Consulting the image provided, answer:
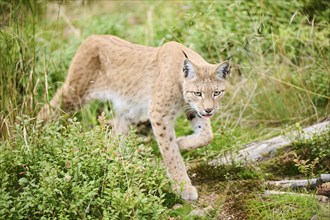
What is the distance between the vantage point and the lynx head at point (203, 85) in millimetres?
5098

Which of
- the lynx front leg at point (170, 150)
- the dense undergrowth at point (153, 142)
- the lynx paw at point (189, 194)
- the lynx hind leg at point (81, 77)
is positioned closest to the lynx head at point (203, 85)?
the lynx front leg at point (170, 150)

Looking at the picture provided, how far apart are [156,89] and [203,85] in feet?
1.86

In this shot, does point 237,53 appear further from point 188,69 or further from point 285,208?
point 285,208

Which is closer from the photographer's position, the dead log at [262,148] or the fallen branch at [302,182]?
the fallen branch at [302,182]

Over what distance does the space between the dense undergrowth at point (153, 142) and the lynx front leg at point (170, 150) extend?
0.15 m

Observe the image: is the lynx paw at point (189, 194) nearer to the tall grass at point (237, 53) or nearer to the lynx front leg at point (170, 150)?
the lynx front leg at point (170, 150)

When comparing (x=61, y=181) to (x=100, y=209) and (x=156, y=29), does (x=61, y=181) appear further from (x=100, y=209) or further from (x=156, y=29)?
(x=156, y=29)

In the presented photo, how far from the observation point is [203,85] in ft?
16.8

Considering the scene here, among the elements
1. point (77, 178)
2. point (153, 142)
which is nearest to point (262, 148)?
point (153, 142)

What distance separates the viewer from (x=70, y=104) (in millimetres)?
6320

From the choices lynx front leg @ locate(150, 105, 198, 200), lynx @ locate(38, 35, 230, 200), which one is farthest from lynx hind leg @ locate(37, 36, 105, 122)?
lynx front leg @ locate(150, 105, 198, 200)

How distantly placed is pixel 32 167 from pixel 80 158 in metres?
0.34

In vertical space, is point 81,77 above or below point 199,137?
above

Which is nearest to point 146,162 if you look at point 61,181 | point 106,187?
point 106,187
